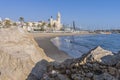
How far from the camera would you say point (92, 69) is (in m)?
5.57

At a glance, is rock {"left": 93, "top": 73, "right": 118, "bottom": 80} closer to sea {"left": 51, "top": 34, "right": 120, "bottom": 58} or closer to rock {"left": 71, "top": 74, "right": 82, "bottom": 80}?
rock {"left": 71, "top": 74, "right": 82, "bottom": 80}

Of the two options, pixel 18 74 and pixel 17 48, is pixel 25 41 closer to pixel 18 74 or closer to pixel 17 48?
pixel 17 48

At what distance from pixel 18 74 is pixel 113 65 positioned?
2.14 metres

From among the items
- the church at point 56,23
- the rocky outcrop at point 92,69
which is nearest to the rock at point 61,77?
the rocky outcrop at point 92,69

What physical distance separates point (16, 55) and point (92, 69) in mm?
1929

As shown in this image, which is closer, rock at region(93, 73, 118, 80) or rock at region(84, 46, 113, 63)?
rock at region(93, 73, 118, 80)

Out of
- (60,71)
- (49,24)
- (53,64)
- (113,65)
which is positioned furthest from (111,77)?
(49,24)

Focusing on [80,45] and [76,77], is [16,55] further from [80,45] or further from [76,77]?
[80,45]

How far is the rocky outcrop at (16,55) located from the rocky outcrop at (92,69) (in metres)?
0.54

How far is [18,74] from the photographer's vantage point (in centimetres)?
616

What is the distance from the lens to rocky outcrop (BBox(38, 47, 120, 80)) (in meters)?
5.35

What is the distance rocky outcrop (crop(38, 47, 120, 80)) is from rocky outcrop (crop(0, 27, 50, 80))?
0.54m

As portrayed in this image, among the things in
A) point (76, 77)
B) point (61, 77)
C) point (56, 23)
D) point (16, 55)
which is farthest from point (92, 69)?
point (56, 23)

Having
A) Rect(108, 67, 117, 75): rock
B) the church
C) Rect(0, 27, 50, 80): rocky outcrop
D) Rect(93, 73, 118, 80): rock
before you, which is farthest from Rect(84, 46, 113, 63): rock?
the church
